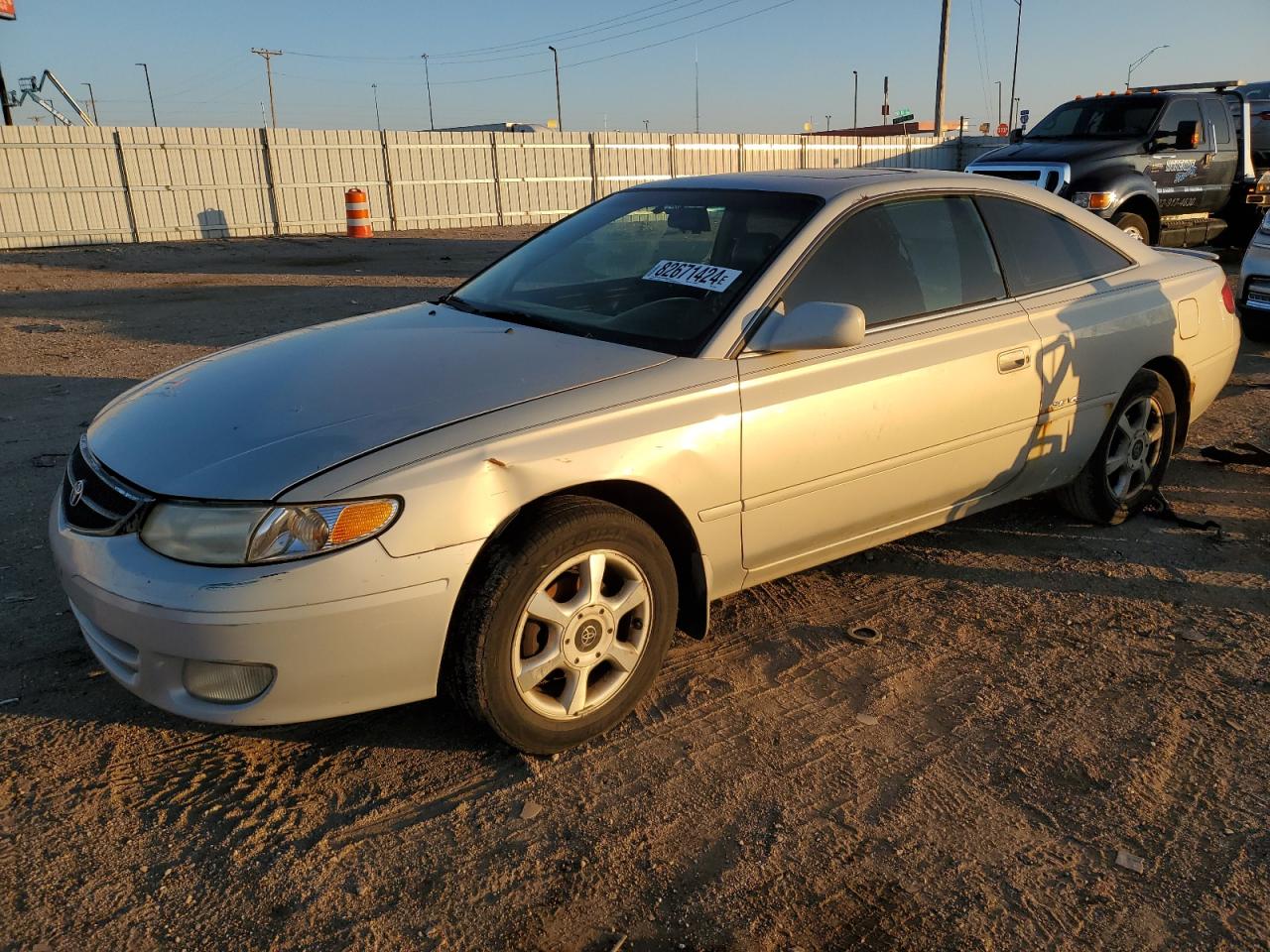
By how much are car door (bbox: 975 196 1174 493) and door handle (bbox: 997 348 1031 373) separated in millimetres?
108

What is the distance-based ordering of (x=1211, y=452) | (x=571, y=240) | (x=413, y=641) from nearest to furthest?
(x=413, y=641) → (x=571, y=240) → (x=1211, y=452)

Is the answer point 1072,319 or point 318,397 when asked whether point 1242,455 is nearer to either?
point 1072,319

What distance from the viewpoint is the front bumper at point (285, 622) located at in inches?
96.1

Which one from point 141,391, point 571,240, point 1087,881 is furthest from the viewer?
point 571,240

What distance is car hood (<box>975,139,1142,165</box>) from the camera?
1129cm

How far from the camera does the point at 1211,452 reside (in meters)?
5.58

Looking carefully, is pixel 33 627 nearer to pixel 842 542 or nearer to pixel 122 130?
pixel 842 542

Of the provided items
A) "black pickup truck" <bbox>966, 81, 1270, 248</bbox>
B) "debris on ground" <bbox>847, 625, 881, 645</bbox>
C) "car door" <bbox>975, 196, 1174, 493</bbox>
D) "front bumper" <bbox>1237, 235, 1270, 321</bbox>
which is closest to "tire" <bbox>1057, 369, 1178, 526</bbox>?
"car door" <bbox>975, 196, 1174, 493</bbox>

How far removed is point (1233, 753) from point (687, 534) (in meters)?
1.71

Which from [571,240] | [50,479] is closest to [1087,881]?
[571,240]

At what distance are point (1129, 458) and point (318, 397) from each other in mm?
3623

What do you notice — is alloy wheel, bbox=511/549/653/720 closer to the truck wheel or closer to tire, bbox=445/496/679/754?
tire, bbox=445/496/679/754

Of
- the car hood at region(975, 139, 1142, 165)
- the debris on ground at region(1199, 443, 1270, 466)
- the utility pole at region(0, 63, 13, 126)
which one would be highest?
the utility pole at region(0, 63, 13, 126)

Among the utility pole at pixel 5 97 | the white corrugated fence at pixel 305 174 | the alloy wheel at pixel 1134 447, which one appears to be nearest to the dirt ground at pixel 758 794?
the alloy wheel at pixel 1134 447
